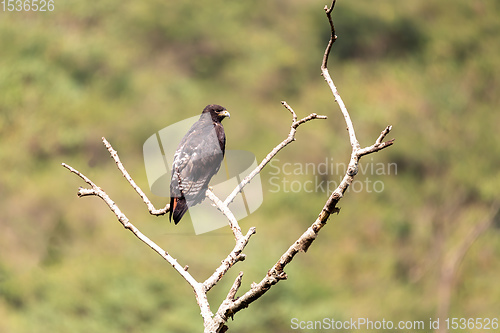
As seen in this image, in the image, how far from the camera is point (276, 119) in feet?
57.3

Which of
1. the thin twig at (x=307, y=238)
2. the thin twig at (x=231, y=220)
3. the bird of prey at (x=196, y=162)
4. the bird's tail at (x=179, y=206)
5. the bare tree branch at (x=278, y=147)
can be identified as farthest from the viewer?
the bird of prey at (x=196, y=162)

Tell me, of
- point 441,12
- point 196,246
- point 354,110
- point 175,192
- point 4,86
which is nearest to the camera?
point 175,192

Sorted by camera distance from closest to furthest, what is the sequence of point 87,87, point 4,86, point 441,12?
1. point 4,86
2. point 87,87
3. point 441,12

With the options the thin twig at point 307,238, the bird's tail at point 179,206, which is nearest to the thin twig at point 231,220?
the thin twig at point 307,238

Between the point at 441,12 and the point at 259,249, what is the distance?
11849mm

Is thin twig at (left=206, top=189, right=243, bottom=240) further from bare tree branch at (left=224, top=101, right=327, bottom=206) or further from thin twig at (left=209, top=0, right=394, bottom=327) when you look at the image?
thin twig at (left=209, top=0, right=394, bottom=327)

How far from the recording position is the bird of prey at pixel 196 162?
534 centimetres

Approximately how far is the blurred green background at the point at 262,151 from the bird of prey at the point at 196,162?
23.5 feet

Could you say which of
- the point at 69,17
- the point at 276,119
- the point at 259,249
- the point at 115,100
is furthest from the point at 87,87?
the point at 259,249

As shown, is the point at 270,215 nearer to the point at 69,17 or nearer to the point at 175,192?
the point at 69,17

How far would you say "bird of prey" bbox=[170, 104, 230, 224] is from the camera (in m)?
5.34

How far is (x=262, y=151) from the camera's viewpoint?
15688 mm

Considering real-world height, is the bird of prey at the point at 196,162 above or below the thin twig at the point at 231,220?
above

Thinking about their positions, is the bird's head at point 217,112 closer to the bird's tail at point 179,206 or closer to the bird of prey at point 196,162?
the bird of prey at point 196,162
